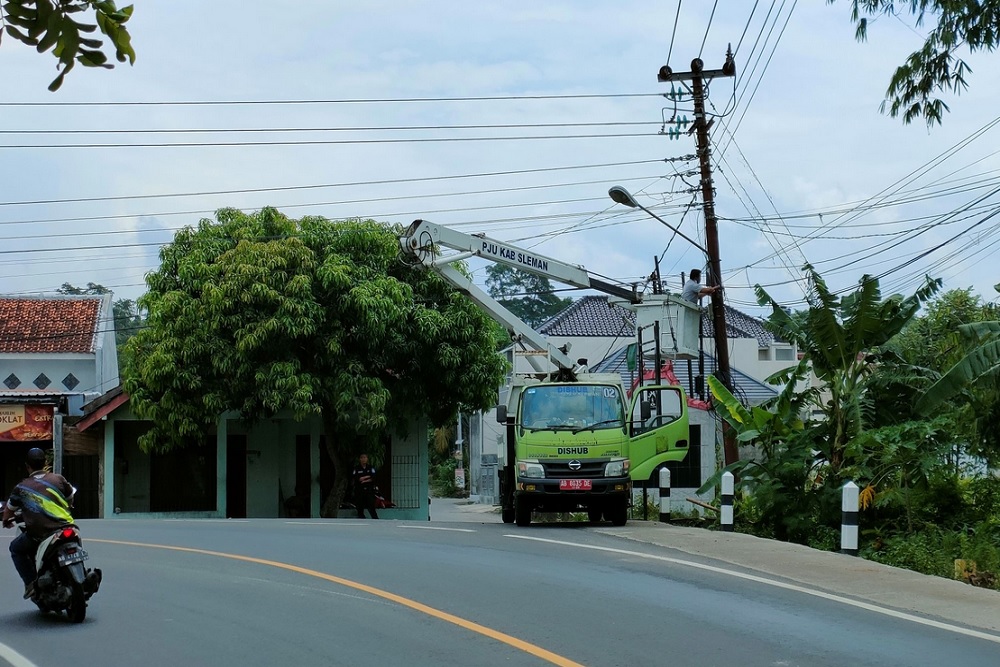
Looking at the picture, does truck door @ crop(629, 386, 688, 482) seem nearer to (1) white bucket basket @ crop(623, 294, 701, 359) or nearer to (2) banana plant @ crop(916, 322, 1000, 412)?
(1) white bucket basket @ crop(623, 294, 701, 359)

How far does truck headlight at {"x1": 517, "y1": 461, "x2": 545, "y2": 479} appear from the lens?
17750mm

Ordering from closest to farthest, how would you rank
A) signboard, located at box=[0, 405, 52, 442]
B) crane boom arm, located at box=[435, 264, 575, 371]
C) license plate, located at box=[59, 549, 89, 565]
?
license plate, located at box=[59, 549, 89, 565]
crane boom arm, located at box=[435, 264, 575, 371]
signboard, located at box=[0, 405, 52, 442]

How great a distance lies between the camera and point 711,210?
24266mm

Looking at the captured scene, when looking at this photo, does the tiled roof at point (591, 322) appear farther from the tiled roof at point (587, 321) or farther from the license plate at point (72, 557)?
the license plate at point (72, 557)

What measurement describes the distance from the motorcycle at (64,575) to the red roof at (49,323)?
108 feet

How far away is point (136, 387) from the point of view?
1091 inches

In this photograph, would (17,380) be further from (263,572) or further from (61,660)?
(61,660)

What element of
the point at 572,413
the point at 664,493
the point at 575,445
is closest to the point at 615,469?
the point at 575,445

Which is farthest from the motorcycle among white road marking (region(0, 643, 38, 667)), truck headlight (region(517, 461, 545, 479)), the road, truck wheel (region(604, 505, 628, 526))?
truck wheel (region(604, 505, 628, 526))

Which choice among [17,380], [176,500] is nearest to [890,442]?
[176,500]

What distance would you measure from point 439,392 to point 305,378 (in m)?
4.25

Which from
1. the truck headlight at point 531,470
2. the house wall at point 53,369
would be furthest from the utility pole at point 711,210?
the house wall at point 53,369

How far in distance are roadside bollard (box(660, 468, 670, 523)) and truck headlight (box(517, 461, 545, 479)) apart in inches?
101

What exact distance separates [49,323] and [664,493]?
30311 mm
